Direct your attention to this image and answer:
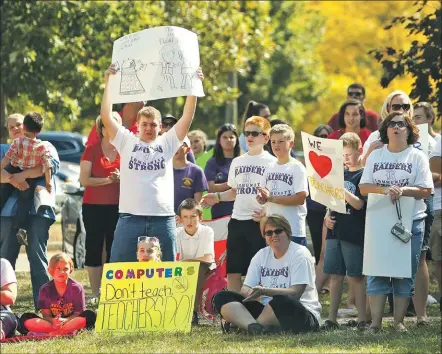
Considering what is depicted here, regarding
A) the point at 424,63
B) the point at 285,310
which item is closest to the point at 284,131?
the point at 285,310

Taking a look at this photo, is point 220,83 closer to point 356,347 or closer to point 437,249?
point 437,249

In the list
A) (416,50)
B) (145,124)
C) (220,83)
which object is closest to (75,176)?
(220,83)

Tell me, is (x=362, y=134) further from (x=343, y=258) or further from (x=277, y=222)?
(x=277, y=222)

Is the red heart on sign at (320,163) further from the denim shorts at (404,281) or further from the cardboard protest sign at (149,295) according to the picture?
the cardboard protest sign at (149,295)

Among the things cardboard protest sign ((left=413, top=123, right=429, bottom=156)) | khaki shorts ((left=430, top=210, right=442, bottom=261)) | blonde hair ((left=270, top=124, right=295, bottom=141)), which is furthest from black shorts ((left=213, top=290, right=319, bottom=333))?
khaki shorts ((left=430, top=210, right=442, bottom=261))

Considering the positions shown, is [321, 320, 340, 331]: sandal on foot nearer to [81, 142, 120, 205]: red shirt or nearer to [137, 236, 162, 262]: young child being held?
[137, 236, 162, 262]: young child being held

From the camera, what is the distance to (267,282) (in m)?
10.9

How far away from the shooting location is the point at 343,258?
1171 cm

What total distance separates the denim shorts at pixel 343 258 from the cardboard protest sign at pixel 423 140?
1.03 metres

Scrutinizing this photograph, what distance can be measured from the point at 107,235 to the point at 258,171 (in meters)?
1.95

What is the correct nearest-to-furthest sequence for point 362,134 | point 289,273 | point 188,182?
point 289,273
point 188,182
point 362,134

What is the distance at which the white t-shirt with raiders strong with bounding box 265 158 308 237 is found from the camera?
11633 mm

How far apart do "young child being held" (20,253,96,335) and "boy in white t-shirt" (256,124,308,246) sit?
1.84m

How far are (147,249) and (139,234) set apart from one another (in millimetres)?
201
